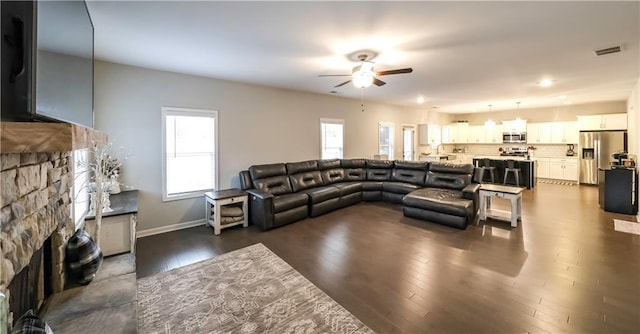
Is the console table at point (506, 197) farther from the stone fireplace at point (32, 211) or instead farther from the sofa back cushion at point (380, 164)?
the stone fireplace at point (32, 211)

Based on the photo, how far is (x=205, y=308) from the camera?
233 cm

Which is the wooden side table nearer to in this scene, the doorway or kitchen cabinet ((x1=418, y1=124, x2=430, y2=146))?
the doorway

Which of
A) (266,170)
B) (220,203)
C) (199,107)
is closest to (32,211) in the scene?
(220,203)

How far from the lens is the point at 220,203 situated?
14.0ft

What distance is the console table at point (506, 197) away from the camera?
441cm

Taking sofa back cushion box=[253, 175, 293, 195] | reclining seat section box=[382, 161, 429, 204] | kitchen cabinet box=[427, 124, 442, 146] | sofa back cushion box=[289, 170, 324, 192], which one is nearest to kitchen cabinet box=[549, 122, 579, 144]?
kitchen cabinet box=[427, 124, 442, 146]

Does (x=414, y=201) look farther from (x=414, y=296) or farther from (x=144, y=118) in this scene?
(x=144, y=118)

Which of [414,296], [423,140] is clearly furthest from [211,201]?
[423,140]

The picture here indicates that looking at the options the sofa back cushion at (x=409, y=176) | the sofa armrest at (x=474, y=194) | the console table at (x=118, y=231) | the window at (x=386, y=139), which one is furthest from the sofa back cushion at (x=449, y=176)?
the console table at (x=118, y=231)

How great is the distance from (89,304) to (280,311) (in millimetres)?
1335

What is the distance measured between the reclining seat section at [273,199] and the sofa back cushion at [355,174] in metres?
1.87

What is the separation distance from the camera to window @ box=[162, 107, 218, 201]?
4.32 meters

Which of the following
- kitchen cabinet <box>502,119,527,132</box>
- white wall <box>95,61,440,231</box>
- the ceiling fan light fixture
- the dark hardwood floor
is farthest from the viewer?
kitchen cabinet <box>502,119,527,132</box>

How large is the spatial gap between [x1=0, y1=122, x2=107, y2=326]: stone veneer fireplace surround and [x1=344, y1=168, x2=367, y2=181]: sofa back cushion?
5.37 m
